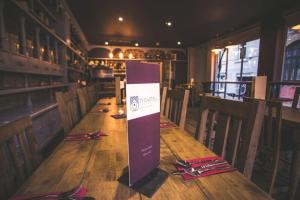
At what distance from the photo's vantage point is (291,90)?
438 cm

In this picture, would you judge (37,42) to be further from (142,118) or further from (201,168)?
(201,168)

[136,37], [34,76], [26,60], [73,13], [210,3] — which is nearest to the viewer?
[26,60]

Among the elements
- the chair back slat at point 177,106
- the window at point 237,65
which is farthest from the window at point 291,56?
the chair back slat at point 177,106

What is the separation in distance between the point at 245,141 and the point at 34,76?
9.85 ft

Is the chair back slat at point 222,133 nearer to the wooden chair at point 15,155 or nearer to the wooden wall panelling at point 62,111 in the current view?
the wooden chair at point 15,155

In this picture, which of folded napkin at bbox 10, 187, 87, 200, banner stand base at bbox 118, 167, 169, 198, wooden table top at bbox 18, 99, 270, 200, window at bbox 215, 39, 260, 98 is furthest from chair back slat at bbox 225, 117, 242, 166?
window at bbox 215, 39, 260, 98

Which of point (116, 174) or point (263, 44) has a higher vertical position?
point (263, 44)

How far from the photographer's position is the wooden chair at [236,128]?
832 mm

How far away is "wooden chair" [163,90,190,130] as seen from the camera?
1648mm

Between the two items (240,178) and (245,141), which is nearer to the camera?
(240,178)

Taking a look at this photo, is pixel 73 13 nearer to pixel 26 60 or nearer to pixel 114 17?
pixel 114 17

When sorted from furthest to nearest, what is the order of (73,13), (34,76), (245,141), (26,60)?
(73,13) < (34,76) < (26,60) < (245,141)

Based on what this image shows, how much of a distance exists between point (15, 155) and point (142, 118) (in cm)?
63

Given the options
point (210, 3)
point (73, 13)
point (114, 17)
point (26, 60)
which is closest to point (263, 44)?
point (210, 3)
